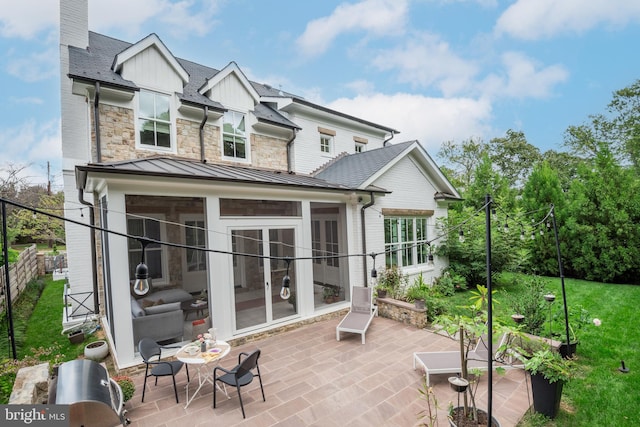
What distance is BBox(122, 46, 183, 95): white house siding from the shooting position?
8710mm

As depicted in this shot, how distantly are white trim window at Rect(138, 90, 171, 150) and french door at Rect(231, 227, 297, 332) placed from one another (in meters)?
3.72

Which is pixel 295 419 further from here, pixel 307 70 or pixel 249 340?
pixel 307 70

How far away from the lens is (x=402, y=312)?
858cm

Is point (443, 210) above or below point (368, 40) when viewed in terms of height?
below

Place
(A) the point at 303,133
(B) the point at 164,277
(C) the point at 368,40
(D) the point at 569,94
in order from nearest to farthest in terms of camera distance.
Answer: (B) the point at 164,277
(A) the point at 303,133
(C) the point at 368,40
(D) the point at 569,94

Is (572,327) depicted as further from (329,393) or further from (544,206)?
(544,206)

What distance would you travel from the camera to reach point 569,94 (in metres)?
23.0

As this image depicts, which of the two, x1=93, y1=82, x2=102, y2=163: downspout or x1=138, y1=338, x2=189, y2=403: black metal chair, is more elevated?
x1=93, y1=82, x2=102, y2=163: downspout

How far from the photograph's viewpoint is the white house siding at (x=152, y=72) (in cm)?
871

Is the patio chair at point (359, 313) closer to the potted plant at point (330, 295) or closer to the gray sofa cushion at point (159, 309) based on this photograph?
the potted plant at point (330, 295)

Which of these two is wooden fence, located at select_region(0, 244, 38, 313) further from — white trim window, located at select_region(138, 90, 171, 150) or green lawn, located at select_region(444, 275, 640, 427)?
green lawn, located at select_region(444, 275, 640, 427)

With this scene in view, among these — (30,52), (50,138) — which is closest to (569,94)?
(30,52)

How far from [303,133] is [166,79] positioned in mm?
5517

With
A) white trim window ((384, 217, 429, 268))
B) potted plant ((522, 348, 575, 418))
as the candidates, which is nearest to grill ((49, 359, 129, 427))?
potted plant ((522, 348, 575, 418))
